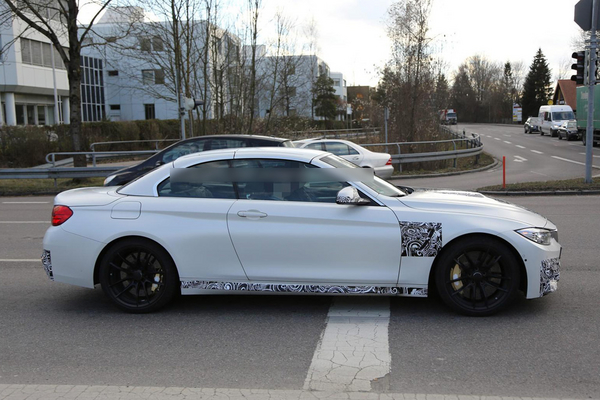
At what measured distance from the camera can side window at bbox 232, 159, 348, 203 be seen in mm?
5504

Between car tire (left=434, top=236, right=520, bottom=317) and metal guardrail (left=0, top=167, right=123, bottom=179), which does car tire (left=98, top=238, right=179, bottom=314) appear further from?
metal guardrail (left=0, top=167, right=123, bottom=179)

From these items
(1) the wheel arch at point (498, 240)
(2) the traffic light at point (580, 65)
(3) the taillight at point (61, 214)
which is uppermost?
(2) the traffic light at point (580, 65)

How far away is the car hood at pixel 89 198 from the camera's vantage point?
228 inches

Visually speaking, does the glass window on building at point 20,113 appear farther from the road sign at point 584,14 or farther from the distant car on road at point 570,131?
the road sign at point 584,14

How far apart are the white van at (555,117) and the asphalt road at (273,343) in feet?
155

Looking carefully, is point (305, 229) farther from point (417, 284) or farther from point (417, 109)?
point (417, 109)

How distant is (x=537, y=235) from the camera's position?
17.3ft

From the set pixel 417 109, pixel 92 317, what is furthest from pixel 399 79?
pixel 92 317

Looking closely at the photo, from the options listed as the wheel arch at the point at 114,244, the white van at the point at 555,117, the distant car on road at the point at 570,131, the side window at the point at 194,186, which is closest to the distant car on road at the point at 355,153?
the side window at the point at 194,186

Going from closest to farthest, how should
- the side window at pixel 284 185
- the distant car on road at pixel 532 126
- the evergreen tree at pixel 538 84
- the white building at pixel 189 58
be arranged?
the side window at pixel 284 185 < the white building at pixel 189 58 < the distant car on road at pixel 532 126 < the evergreen tree at pixel 538 84

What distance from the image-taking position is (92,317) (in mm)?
5656

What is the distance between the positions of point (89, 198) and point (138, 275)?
0.99 m

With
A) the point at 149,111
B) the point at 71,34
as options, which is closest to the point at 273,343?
the point at 71,34

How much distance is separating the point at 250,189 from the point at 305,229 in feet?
2.31
